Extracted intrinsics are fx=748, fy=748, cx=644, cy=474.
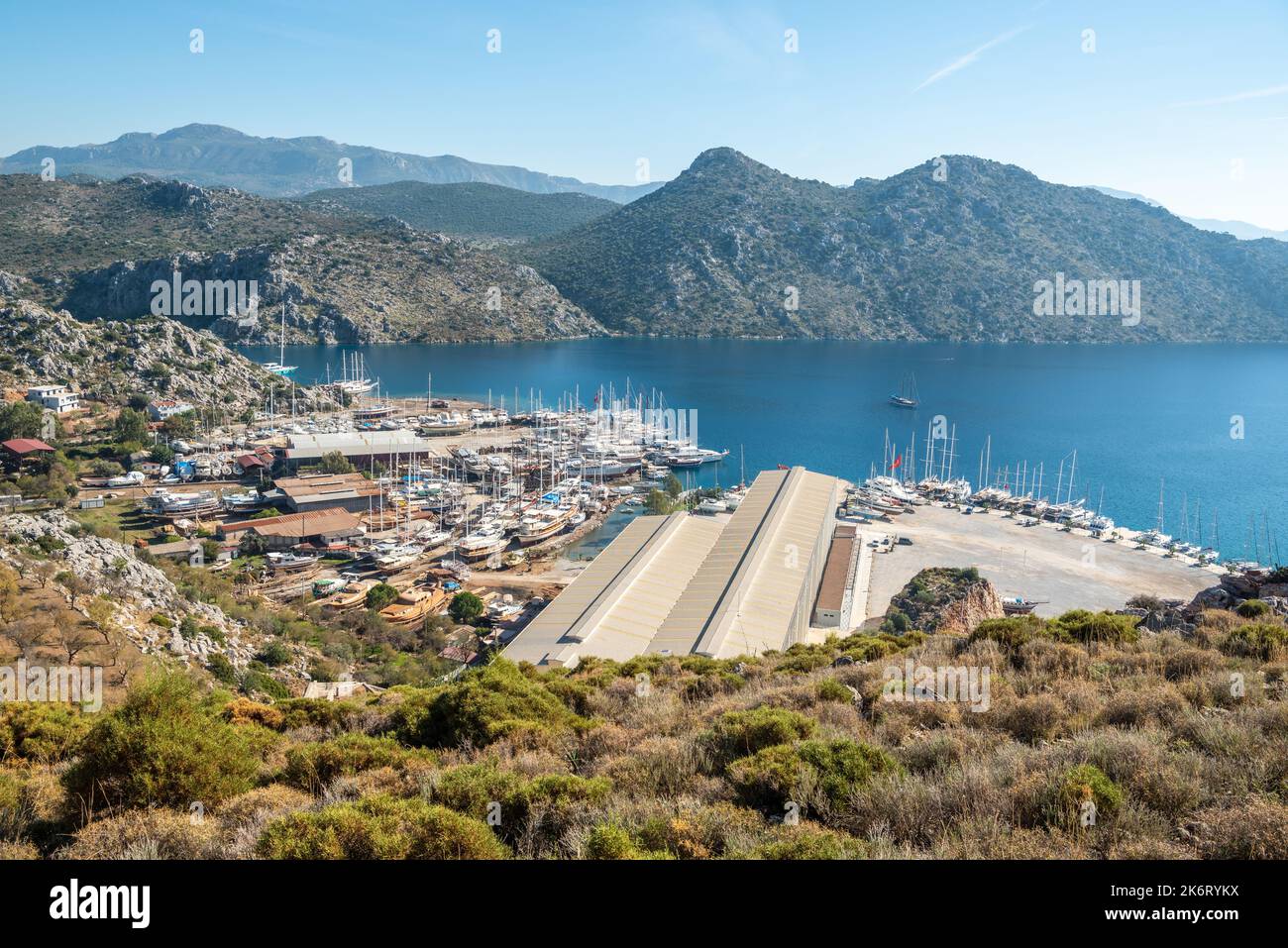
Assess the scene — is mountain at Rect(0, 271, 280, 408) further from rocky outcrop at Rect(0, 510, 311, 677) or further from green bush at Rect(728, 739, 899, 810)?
green bush at Rect(728, 739, 899, 810)

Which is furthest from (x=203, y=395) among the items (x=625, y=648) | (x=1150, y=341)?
(x=1150, y=341)

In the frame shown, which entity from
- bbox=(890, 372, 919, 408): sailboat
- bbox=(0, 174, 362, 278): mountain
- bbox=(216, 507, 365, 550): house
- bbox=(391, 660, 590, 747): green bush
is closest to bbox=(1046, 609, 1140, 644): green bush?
bbox=(391, 660, 590, 747): green bush

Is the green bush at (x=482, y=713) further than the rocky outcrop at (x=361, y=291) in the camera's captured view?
No

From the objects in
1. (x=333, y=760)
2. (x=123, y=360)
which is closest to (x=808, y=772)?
(x=333, y=760)

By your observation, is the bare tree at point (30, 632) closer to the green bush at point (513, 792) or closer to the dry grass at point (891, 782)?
the dry grass at point (891, 782)

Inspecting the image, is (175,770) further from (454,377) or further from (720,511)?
(454,377)

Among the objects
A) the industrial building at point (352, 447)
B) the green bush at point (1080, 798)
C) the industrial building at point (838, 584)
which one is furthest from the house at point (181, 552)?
the green bush at point (1080, 798)

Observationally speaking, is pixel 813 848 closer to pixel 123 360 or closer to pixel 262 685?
pixel 262 685
